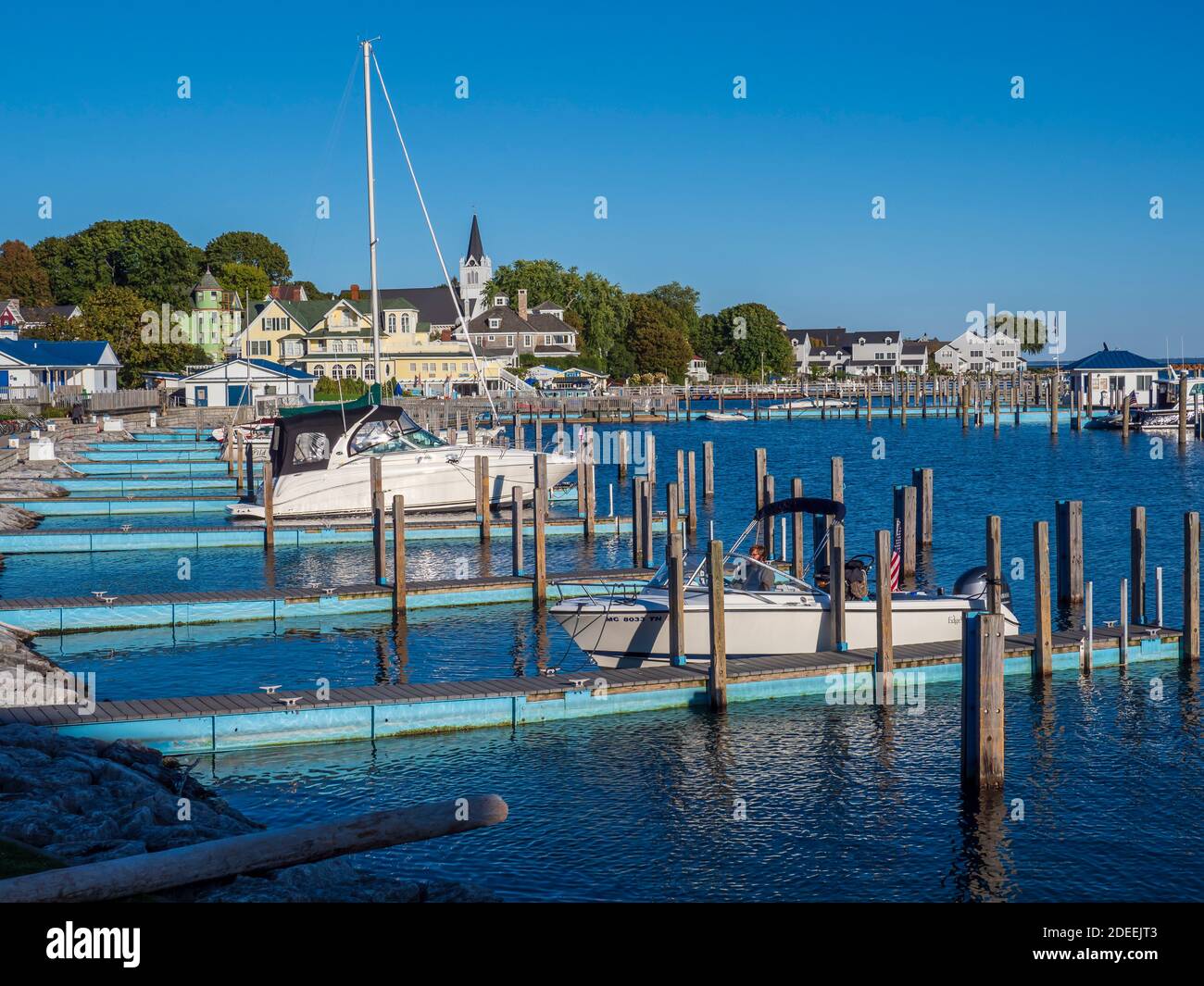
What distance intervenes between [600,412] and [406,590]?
8401 centimetres

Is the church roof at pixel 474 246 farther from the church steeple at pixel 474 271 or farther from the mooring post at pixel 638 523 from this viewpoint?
the mooring post at pixel 638 523

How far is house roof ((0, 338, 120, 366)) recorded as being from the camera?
269 ft

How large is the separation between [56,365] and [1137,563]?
75.4 meters

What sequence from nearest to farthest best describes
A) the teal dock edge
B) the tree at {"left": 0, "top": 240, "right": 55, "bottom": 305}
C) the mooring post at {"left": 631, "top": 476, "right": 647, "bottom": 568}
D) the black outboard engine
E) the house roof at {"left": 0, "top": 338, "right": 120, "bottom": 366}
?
the teal dock edge
the black outboard engine
the mooring post at {"left": 631, "top": 476, "right": 647, "bottom": 568}
the house roof at {"left": 0, "top": 338, "right": 120, "bottom": 366}
the tree at {"left": 0, "top": 240, "right": 55, "bottom": 305}

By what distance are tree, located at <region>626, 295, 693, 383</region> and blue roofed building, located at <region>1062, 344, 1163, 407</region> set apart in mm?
50426

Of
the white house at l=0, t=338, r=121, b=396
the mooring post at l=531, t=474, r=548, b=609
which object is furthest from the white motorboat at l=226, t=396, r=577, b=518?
the white house at l=0, t=338, r=121, b=396

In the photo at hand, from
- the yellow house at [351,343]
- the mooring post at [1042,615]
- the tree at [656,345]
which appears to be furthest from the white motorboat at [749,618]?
the tree at [656,345]

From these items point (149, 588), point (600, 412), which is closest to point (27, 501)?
point (149, 588)

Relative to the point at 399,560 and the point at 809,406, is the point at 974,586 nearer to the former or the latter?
the point at 399,560

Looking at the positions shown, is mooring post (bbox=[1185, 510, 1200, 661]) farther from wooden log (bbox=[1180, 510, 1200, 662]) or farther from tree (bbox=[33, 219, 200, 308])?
tree (bbox=[33, 219, 200, 308])

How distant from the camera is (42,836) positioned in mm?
11320

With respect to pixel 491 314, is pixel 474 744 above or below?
below
